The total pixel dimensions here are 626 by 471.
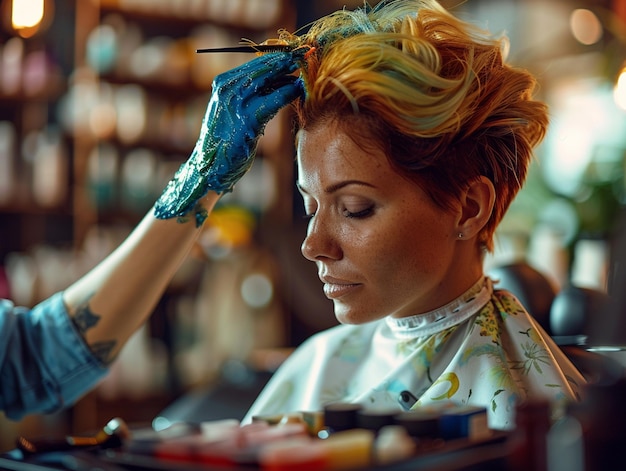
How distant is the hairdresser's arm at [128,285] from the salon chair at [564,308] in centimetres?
62

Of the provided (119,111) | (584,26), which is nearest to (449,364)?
(584,26)

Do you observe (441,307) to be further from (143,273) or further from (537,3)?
(537,3)

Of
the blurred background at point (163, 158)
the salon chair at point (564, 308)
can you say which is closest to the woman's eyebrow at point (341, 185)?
the salon chair at point (564, 308)

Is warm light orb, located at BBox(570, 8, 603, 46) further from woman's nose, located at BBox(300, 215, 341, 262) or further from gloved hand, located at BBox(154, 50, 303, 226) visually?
woman's nose, located at BBox(300, 215, 341, 262)

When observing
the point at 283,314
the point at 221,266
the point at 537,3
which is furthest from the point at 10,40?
the point at 537,3

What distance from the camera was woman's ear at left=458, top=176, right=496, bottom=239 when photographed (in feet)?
4.12

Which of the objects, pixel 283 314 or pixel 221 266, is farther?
pixel 283 314

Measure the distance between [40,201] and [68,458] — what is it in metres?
3.30

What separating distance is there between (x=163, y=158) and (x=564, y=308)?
3.13m

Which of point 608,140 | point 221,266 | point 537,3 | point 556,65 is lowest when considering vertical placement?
point 221,266

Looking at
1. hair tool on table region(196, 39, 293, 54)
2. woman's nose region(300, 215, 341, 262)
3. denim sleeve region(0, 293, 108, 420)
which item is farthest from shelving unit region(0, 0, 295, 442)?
woman's nose region(300, 215, 341, 262)

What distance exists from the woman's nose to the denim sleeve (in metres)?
0.55

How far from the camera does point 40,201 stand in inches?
Answer: 151

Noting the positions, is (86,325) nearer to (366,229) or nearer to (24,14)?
(366,229)
